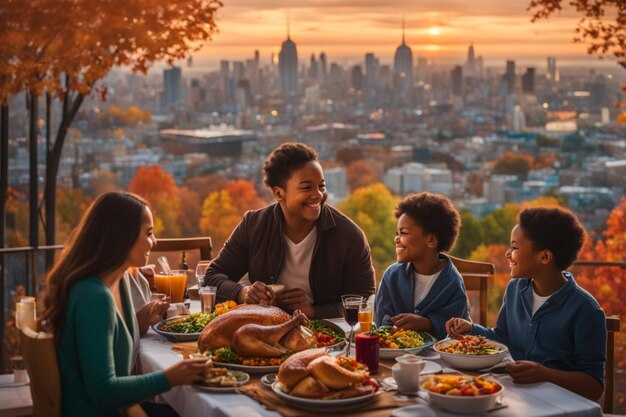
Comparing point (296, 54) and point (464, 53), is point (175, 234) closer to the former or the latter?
point (296, 54)

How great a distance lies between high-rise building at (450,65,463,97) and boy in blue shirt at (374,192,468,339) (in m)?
4.92

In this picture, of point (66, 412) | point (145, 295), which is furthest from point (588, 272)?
point (66, 412)

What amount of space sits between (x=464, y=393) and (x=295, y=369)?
1.37 ft

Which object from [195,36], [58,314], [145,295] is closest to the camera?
[58,314]

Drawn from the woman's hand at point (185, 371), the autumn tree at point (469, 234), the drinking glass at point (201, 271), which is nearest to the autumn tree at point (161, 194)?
the autumn tree at point (469, 234)

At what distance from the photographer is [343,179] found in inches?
328

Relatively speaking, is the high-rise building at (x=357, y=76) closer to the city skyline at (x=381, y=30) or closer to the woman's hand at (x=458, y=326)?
the city skyline at (x=381, y=30)

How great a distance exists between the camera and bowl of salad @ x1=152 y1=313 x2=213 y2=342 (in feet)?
10.2

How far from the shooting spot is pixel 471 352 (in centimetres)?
276

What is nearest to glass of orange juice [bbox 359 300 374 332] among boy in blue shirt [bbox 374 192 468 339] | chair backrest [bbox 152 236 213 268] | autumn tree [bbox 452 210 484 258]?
boy in blue shirt [bbox 374 192 468 339]

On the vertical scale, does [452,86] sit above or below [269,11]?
below

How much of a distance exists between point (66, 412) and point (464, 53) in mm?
6227

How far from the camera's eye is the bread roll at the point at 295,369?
241 cm

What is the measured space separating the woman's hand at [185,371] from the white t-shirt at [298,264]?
1225mm
